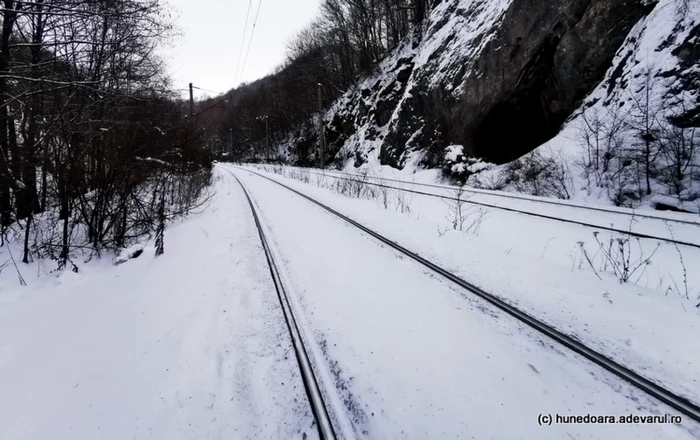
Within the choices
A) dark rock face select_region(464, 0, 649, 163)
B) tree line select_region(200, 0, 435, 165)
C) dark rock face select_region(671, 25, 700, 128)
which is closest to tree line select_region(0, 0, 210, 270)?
dark rock face select_region(671, 25, 700, 128)

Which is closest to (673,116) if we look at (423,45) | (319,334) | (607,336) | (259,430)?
(607,336)

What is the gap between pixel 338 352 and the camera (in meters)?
2.74

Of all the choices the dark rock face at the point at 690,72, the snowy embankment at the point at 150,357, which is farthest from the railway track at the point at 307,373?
the dark rock face at the point at 690,72

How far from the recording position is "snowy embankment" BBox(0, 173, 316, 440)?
83.7 inches

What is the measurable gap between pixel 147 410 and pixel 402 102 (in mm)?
23860

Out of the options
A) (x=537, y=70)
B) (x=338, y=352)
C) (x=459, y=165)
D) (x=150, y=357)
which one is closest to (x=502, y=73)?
(x=537, y=70)

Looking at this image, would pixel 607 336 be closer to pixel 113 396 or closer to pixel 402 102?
pixel 113 396

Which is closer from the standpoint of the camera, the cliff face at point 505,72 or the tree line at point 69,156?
the tree line at point 69,156

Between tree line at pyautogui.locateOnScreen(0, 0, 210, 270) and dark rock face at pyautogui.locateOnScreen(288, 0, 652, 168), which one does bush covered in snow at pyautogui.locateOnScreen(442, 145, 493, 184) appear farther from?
tree line at pyautogui.locateOnScreen(0, 0, 210, 270)

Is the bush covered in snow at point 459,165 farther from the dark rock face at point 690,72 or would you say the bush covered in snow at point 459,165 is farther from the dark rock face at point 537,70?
the dark rock face at point 690,72

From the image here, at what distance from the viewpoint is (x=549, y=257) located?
5230mm

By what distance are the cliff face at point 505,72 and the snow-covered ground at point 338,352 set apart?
911 cm

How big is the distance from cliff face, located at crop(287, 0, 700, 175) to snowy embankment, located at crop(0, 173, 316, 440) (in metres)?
11.9

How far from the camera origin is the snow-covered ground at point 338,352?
209 centimetres
